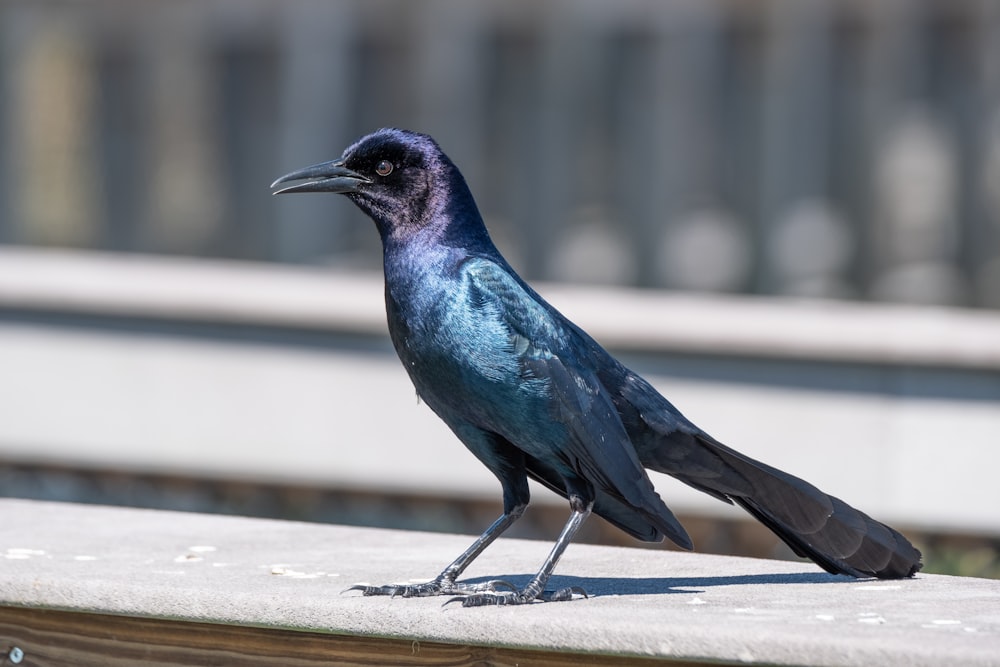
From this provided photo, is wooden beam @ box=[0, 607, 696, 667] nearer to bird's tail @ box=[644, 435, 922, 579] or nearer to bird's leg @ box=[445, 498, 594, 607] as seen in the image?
bird's leg @ box=[445, 498, 594, 607]

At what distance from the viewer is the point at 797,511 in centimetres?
313

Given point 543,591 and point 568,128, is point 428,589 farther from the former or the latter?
point 568,128

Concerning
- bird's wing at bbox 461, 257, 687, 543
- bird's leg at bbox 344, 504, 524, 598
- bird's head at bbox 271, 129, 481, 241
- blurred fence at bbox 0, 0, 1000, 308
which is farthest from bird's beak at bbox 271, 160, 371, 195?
blurred fence at bbox 0, 0, 1000, 308

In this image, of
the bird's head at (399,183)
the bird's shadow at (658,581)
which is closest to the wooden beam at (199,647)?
the bird's shadow at (658,581)

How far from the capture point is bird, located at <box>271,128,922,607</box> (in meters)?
2.95

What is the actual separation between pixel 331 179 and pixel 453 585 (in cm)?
88

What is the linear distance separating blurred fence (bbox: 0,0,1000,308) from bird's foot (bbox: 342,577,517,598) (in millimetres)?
4165

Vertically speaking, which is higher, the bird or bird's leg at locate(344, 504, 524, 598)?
the bird

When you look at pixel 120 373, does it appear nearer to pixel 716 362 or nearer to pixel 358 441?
pixel 358 441

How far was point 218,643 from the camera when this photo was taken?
2.93 metres

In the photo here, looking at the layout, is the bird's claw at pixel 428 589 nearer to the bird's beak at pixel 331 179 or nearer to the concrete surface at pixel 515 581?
the concrete surface at pixel 515 581

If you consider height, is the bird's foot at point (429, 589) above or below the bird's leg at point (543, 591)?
below

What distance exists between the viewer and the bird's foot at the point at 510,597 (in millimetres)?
2855

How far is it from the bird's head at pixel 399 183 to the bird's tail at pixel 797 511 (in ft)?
2.23
